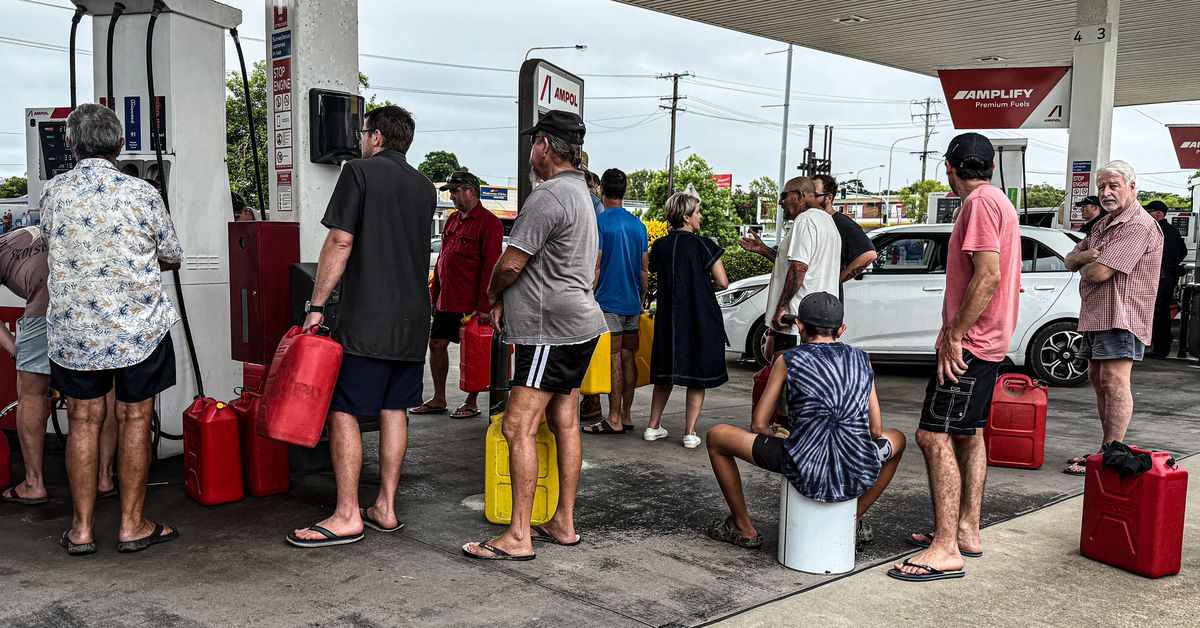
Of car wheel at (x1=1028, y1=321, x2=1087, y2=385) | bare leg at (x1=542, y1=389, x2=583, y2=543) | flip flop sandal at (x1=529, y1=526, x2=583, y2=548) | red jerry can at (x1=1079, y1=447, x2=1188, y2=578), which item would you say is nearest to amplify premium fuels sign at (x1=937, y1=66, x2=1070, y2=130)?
car wheel at (x1=1028, y1=321, x2=1087, y2=385)

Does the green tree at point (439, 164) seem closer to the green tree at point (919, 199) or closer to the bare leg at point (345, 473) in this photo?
the green tree at point (919, 199)

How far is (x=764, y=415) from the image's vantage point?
13.2 ft

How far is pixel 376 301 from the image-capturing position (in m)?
4.31

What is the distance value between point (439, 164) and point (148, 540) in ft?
266

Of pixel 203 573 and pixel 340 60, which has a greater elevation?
pixel 340 60

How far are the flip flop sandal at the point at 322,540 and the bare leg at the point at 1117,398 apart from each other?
4.24 m

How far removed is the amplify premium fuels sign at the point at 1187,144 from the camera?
2128 cm

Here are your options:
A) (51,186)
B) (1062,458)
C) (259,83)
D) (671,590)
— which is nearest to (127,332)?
(51,186)

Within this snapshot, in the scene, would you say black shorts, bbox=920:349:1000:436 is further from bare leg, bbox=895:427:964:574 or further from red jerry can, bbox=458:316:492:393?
red jerry can, bbox=458:316:492:393

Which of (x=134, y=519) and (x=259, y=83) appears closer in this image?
(x=134, y=519)

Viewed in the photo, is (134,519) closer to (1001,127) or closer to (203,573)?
(203,573)

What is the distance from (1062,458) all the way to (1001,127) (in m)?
6.24

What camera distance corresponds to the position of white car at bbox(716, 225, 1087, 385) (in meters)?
9.31

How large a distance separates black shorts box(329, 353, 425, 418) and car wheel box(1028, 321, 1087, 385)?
23.0 feet
